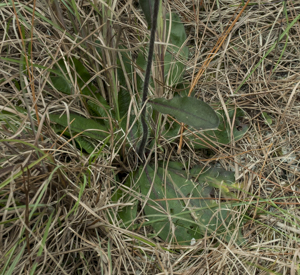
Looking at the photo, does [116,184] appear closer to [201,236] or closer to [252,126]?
[201,236]

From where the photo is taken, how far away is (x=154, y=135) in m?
1.27

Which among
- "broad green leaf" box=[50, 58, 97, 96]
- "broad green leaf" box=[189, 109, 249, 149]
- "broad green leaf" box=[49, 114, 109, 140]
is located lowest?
"broad green leaf" box=[189, 109, 249, 149]

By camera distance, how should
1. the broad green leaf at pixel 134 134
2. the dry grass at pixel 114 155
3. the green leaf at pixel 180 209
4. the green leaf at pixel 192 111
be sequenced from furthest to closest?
the broad green leaf at pixel 134 134 → the green leaf at pixel 180 209 → the dry grass at pixel 114 155 → the green leaf at pixel 192 111

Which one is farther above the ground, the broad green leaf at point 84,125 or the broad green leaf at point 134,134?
the broad green leaf at point 84,125

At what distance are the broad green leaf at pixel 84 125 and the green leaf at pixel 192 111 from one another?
35 cm

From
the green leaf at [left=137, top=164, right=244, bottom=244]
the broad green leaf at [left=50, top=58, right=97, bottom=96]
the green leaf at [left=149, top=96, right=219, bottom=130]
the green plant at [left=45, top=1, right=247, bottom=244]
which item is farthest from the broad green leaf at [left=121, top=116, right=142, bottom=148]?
the green leaf at [left=149, top=96, right=219, bottom=130]

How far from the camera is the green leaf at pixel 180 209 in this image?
3.68 feet

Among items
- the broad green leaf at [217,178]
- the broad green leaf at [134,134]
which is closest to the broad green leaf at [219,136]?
the broad green leaf at [217,178]

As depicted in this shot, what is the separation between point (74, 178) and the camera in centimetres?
107

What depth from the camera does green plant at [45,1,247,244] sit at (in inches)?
44.5

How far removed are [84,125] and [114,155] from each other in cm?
20

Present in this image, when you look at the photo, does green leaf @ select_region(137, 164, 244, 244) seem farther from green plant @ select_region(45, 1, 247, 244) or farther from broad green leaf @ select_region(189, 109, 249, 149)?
broad green leaf @ select_region(189, 109, 249, 149)

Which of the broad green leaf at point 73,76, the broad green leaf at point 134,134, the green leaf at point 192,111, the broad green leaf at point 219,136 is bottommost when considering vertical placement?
the broad green leaf at point 219,136

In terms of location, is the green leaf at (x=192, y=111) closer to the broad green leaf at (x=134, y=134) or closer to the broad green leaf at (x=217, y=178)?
the broad green leaf at (x=134, y=134)
